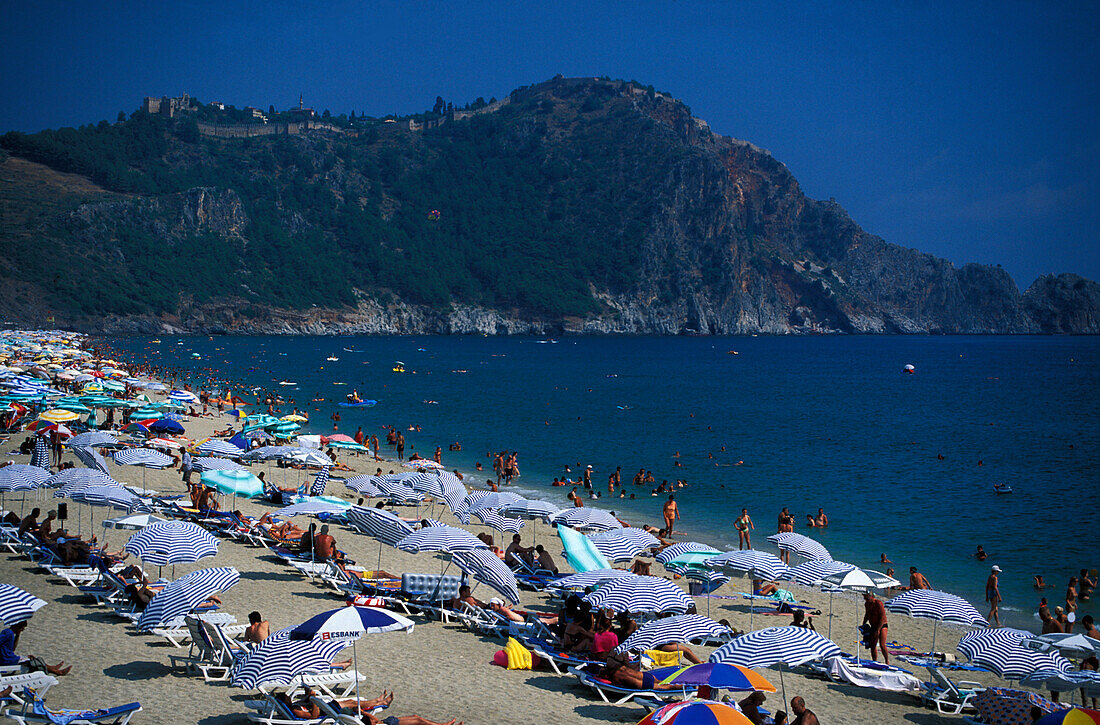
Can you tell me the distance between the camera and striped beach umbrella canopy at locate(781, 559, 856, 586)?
48.0 feet

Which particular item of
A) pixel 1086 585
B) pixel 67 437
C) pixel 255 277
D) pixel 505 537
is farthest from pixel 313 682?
pixel 255 277

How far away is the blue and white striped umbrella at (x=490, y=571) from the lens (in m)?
13.2

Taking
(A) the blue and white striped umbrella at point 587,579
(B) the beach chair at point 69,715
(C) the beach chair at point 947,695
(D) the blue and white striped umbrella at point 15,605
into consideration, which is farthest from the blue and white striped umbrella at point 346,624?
(C) the beach chair at point 947,695

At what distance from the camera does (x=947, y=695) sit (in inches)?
450

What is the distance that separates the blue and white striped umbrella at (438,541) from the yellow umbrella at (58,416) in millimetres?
21310

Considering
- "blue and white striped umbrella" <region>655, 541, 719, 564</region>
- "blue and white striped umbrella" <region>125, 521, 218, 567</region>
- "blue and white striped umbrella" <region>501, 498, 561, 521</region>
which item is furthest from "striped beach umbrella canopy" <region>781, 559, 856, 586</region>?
"blue and white striped umbrella" <region>125, 521, 218, 567</region>

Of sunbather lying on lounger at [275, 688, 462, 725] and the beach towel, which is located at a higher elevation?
sunbather lying on lounger at [275, 688, 462, 725]

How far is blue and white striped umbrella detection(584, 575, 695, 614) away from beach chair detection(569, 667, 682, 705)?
127 cm

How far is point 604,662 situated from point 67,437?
22.4 metres

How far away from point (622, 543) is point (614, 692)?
5652 mm

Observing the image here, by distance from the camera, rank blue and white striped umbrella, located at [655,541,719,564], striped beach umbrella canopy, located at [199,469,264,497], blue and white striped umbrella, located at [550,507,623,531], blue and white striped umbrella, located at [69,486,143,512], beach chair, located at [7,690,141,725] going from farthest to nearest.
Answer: striped beach umbrella canopy, located at [199,469,264,497] → blue and white striped umbrella, located at [550,507,623,531] → blue and white striped umbrella, located at [655,541,719,564] → blue and white striped umbrella, located at [69,486,143,512] → beach chair, located at [7,690,141,725]

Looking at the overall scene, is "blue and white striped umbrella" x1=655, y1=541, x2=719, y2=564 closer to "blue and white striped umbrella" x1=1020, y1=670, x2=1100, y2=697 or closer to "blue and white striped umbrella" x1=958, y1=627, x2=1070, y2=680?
"blue and white striped umbrella" x1=958, y1=627, x2=1070, y2=680

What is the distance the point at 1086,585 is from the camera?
1880 centimetres

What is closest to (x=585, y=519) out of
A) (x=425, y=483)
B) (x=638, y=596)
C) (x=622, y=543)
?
(x=622, y=543)
